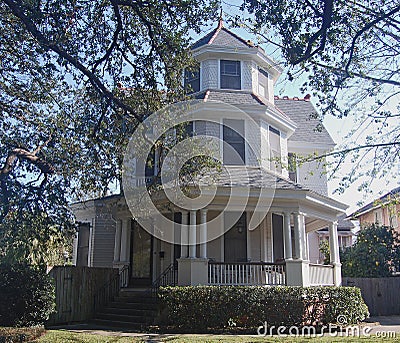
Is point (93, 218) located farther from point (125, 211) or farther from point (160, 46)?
point (160, 46)

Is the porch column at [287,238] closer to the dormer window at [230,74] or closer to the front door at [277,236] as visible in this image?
the front door at [277,236]

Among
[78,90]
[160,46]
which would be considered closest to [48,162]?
[78,90]

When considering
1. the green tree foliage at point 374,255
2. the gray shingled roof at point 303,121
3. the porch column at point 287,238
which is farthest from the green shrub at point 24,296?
the green tree foliage at point 374,255

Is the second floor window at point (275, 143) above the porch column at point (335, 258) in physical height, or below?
above

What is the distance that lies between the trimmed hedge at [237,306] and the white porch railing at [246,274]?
1.32 meters

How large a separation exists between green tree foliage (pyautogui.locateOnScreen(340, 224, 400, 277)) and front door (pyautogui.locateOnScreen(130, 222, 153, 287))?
36.5 feet

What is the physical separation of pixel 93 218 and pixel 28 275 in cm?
797

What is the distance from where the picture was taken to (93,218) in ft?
65.1

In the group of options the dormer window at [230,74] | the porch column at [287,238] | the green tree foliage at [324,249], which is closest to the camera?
the porch column at [287,238]

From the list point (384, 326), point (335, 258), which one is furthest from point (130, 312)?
point (384, 326)

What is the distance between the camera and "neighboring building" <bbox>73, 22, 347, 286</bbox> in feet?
46.9

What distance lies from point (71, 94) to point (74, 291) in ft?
20.7

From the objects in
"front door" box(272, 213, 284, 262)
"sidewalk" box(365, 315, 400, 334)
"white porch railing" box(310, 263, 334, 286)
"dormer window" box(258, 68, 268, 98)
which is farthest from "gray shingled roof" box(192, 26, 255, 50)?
"sidewalk" box(365, 315, 400, 334)

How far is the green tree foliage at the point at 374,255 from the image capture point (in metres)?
21.6
